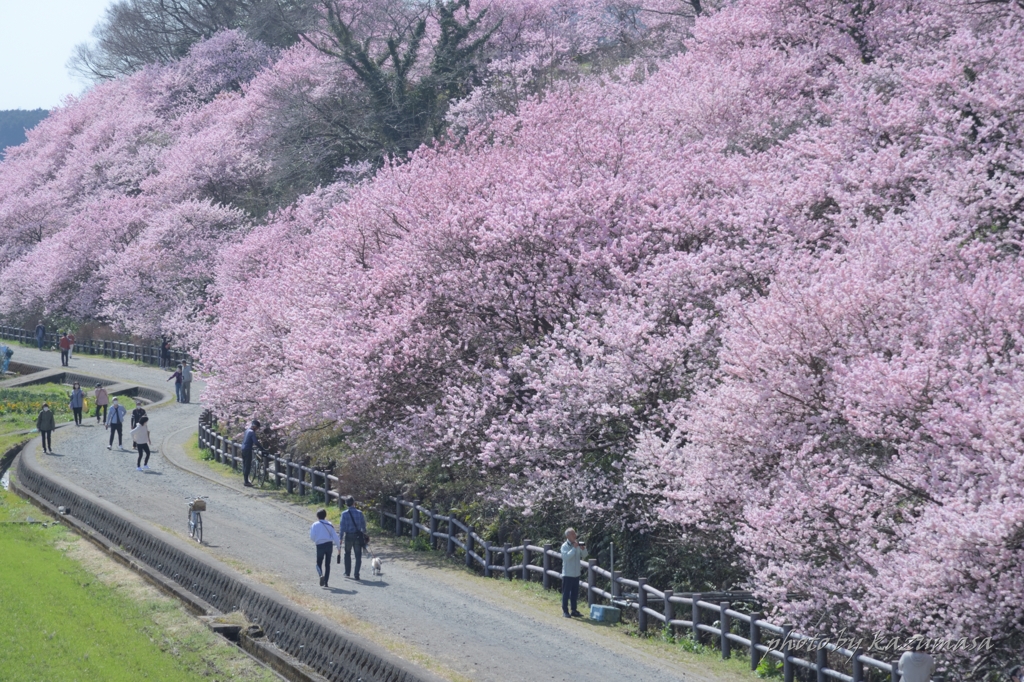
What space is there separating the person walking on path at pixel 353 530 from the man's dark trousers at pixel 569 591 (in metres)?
4.60

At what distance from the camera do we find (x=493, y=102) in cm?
4800

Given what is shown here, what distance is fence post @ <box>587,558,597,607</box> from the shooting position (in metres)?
20.4

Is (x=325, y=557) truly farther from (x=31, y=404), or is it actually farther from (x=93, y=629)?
(x=31, y=404)

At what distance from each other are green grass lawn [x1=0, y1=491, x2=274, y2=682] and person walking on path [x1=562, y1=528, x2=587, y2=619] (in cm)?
546

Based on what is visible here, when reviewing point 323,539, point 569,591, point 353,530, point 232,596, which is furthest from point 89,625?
point 569,591

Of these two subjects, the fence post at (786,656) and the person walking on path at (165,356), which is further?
the person walking on path at (165,356)

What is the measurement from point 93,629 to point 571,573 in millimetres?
8505

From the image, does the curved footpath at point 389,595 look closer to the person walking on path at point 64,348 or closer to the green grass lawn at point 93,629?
the green grass lawn at point 93,629

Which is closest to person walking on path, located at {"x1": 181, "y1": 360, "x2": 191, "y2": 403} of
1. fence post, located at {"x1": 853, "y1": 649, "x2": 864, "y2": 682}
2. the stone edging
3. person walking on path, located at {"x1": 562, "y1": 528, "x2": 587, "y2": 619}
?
the stone edging

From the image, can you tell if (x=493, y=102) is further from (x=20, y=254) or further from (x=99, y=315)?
(x=20, y=254)

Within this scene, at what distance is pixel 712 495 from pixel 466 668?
16.9 ft

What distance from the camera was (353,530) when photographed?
22.1m

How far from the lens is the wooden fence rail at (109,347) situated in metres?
60.7

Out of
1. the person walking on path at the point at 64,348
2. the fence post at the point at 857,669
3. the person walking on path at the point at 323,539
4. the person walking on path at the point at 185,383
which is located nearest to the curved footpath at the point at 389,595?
the person walking on path at the point at 323,539
